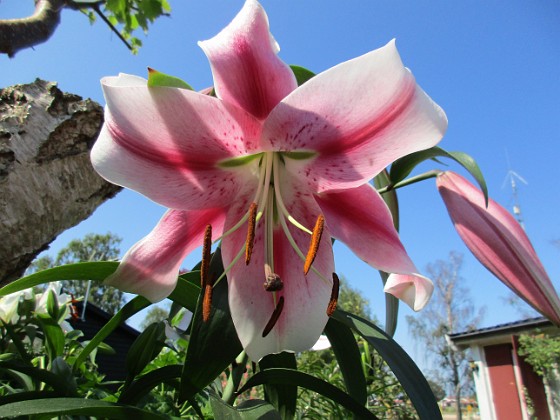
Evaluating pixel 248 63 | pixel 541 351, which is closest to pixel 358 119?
pixel 248 63

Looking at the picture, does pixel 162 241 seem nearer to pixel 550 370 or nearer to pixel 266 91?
pixel 266 91

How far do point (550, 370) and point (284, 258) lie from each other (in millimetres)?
9606

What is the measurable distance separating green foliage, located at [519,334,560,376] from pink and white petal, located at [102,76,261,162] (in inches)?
353

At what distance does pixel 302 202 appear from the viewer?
0.57m

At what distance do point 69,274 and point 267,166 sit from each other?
0.26 metres

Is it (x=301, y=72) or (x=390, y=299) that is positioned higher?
(x=301, y=72)

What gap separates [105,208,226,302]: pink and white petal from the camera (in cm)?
47

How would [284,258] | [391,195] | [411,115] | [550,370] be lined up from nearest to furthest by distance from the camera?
1. [411,115]
2. [284,258]
3. [391,195]
4. [550,370]

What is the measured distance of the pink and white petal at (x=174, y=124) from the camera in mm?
429

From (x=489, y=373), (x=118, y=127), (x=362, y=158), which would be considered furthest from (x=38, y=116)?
(x=489, y=373)

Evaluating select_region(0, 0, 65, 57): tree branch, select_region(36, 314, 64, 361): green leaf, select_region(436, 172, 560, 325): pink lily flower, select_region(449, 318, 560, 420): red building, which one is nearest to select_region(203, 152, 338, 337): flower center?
select_region(436, 172, 560, 325): pink lily flower

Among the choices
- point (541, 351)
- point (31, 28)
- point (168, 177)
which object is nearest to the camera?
point (168, 177)

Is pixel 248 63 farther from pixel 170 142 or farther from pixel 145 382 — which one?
pixel 145 382

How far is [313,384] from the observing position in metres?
0.51
